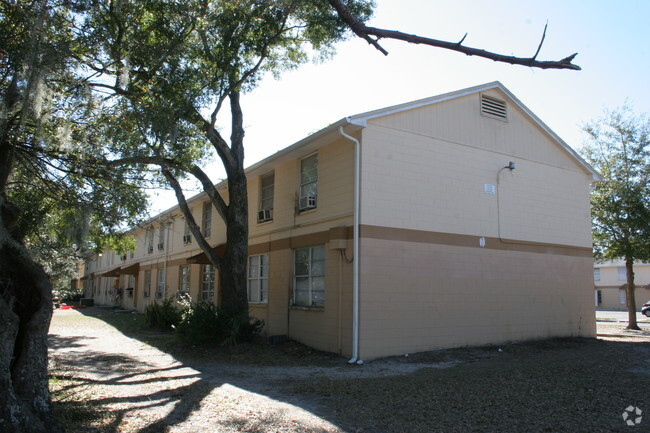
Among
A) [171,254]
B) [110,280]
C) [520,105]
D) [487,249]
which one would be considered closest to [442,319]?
[487,249]

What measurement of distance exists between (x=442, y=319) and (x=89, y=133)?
8170 mm

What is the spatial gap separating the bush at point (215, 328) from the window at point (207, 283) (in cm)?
600

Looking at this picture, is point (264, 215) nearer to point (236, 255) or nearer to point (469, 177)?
point (236, 255)

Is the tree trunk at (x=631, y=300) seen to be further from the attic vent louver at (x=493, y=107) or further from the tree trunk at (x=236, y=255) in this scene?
the tree trunk at (x=236, y=255)

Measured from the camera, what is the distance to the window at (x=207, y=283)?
18.8 meters

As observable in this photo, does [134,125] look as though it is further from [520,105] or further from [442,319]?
[520,105]

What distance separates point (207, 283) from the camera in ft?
62.7

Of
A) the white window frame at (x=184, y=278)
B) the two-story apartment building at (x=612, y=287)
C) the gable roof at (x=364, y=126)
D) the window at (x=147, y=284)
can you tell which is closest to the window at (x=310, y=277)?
the gable roof at (x=364, y=126)

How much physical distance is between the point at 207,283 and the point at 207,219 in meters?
2.51

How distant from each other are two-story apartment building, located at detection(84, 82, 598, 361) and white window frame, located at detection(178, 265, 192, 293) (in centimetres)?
633

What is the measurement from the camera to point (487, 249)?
1271 cm

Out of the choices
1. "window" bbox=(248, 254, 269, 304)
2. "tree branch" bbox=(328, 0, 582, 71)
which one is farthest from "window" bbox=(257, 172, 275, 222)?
"tree branch" bbox=(328, 0, 582, 71)

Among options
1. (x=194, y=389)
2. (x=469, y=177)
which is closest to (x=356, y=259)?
(x=469, y=177)

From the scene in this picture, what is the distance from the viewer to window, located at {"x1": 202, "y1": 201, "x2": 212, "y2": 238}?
19.6 metres
